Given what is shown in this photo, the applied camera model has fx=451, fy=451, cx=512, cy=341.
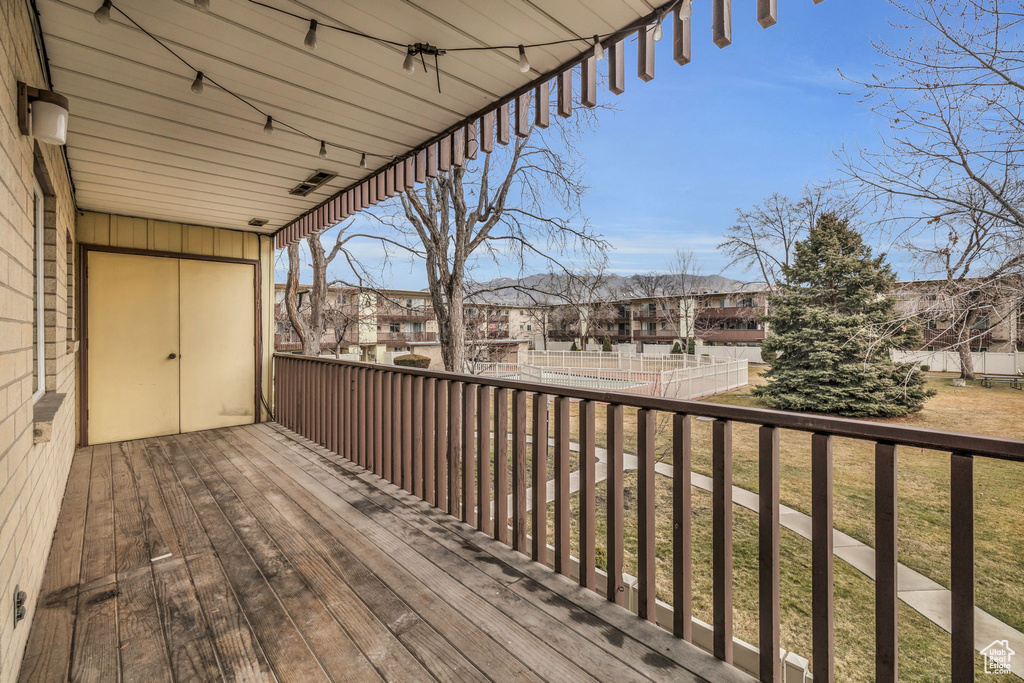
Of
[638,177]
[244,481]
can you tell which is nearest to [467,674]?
[244,481]

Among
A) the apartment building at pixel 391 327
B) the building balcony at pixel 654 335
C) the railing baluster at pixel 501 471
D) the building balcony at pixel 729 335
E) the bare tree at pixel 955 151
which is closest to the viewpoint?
the railing baluster at pixel 501 471

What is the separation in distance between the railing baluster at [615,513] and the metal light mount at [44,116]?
2402 millimetres

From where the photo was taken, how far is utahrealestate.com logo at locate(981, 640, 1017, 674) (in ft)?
9.72

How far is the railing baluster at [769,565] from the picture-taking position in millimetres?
1386

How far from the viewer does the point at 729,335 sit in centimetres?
2802

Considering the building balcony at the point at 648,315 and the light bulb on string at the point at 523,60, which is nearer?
the light bulb on string at the point at 523,60

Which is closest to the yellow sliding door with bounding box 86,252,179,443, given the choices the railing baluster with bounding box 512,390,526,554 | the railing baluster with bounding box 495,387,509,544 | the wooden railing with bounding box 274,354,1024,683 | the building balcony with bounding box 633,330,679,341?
the wooden railing with bounding box 274,354,1024,683

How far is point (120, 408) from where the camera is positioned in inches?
182

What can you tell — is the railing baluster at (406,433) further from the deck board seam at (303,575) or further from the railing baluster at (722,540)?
the railing baluster at (722,540)

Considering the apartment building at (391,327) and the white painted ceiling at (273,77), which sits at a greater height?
the white painted ceiling at (273,77)

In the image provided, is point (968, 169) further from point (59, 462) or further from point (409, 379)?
point (59, 462)

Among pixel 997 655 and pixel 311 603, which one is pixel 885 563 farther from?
pixel 997 655

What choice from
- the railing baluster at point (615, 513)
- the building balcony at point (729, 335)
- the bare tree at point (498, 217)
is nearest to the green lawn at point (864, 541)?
the railing baluster at point (615, 513)

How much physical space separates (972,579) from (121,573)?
10.3 feet
